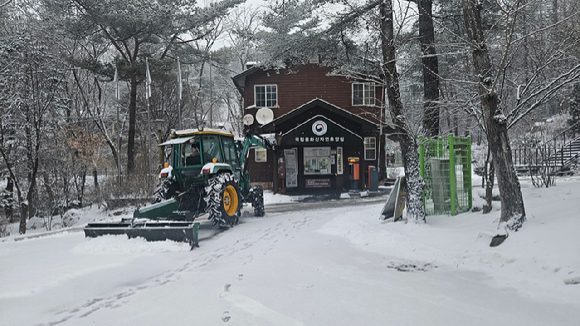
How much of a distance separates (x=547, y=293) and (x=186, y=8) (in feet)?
69.9

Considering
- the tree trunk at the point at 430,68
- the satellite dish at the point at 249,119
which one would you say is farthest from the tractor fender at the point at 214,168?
the satellite dish at the point at 249,119

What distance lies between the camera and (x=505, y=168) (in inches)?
259

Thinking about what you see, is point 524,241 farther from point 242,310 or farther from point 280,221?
point 280,221

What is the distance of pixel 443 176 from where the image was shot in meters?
9.72

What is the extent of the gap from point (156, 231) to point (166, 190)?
2634mm

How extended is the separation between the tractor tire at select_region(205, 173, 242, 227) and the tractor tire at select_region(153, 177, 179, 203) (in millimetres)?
1225

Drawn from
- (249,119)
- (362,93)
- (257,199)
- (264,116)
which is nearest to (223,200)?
(257,199)

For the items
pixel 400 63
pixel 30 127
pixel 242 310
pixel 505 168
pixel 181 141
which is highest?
pixel 400 63

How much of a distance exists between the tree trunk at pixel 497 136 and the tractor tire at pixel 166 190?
713 cm

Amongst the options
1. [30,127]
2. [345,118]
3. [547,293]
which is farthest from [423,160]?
[30,127]

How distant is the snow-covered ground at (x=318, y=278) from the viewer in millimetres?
Answer: 3955

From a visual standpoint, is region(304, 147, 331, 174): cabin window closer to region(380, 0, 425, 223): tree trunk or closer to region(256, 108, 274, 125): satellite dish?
region(256, 108, 274, 125): satellite dish

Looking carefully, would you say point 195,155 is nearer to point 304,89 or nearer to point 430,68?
point 430,68

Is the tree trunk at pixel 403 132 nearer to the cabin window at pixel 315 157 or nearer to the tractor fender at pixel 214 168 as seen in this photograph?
the tractor fender at pixel 214 168
